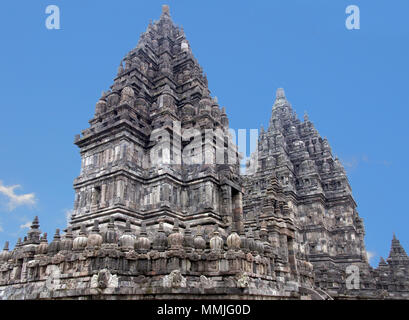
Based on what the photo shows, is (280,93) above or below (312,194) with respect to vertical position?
above

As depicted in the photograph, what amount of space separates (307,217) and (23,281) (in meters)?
35.8

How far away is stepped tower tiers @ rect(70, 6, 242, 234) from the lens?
2002cm

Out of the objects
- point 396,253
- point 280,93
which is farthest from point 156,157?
point 280,93

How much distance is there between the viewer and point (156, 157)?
21984 millimetres

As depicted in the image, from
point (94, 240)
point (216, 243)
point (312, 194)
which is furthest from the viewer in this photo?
point (312, 194)

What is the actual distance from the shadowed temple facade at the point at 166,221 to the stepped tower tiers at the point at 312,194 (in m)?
0.90

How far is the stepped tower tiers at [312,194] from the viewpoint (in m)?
40.7

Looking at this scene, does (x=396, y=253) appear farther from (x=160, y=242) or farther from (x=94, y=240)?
(x=94, y=240)

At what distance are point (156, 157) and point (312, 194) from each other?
95.2 ft

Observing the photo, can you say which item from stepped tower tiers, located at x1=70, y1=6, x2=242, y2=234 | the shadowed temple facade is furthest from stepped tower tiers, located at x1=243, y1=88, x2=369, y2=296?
stepped tower tiers, located at x1=70, y1=6, x2=242, y2=234

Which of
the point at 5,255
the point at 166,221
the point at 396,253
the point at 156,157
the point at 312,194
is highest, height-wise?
the point at 312,194

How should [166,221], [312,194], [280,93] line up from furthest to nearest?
[280,93], [312,194], [166,221]
